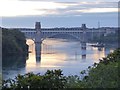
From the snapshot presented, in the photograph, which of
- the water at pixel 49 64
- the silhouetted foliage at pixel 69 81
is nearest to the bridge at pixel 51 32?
the water at pixel 49 64

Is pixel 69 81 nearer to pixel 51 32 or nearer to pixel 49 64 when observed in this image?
pixel 49 64

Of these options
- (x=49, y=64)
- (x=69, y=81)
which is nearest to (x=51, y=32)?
(x=49, y=64)

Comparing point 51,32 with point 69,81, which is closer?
point 69,81

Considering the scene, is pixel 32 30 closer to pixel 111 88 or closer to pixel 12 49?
pixel 12 49

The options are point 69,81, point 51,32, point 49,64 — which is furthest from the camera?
point 51,32

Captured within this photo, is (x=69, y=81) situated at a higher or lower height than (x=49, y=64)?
higher

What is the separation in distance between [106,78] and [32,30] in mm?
16755

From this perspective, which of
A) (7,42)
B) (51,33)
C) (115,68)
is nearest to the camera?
(115,68)

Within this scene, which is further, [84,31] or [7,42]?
[84,31]

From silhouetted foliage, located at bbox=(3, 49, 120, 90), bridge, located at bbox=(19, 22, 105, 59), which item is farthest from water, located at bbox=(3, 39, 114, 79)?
silhouetted foliage, located at bbox=(3, 49, 120, 90)

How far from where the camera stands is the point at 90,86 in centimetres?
263

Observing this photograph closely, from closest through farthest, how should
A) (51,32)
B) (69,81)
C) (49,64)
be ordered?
(69,81) → (49,64) → (51,32)

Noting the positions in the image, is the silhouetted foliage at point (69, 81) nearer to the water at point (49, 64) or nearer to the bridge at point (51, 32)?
the water at point (49, 64)

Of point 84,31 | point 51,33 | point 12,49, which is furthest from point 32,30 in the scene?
point 12,49
